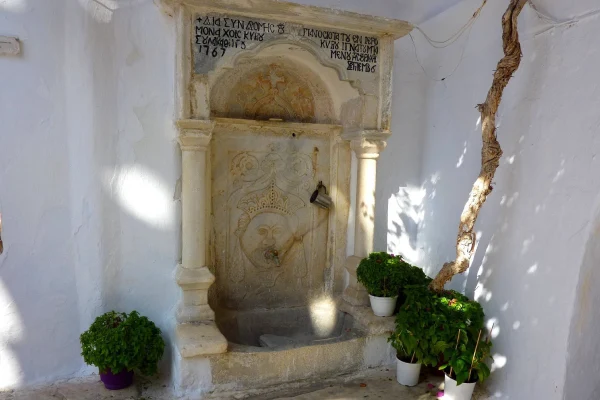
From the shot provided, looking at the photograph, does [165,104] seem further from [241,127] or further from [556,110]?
[556,110]

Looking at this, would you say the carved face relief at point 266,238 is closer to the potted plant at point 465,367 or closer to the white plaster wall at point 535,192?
the white plaster wall at point 535,192

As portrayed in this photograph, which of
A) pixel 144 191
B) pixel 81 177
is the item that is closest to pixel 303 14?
pixel 144 191

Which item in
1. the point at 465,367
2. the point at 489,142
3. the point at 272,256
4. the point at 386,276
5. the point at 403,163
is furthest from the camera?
the point at 403,163

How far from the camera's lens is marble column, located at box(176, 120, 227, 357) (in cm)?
368

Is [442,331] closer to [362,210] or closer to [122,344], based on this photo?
[362,210]

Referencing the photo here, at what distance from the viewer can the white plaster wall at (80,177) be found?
11.5 ft

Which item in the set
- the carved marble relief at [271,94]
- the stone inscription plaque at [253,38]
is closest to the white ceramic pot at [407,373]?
the carved marble relief at [271,94]

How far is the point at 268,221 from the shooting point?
15.2 ft

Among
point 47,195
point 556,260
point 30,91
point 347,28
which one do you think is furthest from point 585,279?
point 30,91

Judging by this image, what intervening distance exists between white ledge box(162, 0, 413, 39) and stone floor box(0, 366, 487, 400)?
308 centimetres

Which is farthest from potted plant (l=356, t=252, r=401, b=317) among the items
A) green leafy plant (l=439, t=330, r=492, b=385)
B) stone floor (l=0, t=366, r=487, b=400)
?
green leafy plant (l=439, t=330, r=492, b=385)

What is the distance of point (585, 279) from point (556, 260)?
0.71 feet

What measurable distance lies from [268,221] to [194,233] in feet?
3.28

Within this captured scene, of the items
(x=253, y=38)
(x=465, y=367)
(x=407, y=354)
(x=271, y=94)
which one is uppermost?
(x=253, y=38)
